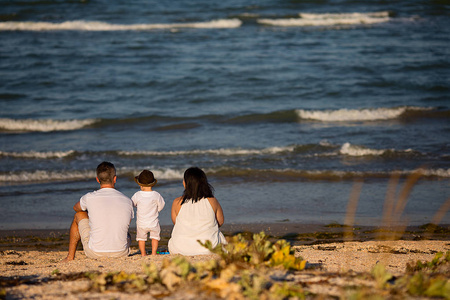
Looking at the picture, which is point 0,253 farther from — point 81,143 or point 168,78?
point 168,78

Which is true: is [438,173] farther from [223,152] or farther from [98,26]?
[98,26]

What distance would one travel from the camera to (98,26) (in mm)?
24219

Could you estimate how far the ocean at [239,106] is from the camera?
8.23m

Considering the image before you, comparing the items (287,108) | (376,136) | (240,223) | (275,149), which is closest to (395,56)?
(287,108)

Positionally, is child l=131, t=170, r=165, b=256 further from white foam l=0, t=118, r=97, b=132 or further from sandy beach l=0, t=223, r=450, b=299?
white foam l=0, t=118, r=97, b=132

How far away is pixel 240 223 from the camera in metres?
6.89

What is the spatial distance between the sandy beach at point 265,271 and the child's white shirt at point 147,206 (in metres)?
0.40

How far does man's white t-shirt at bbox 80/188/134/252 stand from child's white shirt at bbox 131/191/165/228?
42 centimetres

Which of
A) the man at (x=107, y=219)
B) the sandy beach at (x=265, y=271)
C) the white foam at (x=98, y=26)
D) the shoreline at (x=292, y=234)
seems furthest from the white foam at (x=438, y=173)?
the white foam at (x=98, y=26)

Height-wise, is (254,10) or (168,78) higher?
(254,10)

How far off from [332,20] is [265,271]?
75.5 ft

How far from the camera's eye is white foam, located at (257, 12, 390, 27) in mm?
23984

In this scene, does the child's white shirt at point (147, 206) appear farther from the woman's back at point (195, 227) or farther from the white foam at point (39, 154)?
the white foam at point (39, 154)

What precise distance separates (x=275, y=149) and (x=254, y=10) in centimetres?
1713
